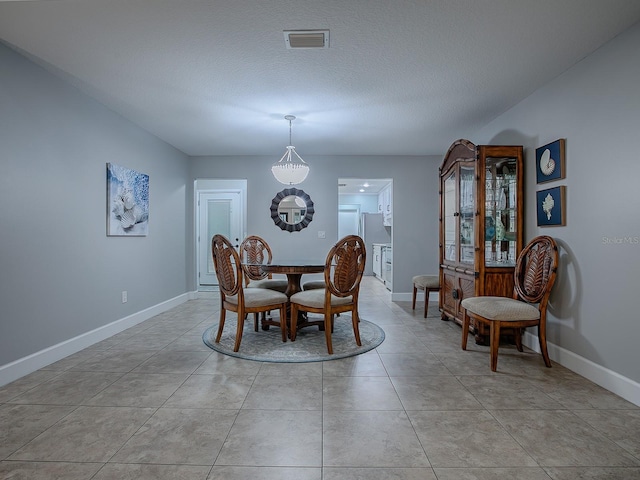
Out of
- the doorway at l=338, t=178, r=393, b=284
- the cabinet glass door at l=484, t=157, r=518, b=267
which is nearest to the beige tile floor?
the cabinet glass door at l=484, t=157, r=518, b=267

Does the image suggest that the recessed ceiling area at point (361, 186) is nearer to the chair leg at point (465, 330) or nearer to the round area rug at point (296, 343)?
the round area rug at point (296, 343)

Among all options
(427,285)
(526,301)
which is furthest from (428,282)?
(526,301)

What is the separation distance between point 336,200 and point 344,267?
8.80 ft

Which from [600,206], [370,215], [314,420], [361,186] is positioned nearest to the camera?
[314,420]

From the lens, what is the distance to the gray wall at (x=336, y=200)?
537 cm

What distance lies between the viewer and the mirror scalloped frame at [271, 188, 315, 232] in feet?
17.6

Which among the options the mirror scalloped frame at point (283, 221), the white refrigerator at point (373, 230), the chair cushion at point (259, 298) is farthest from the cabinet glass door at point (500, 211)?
the white refrigerator at point (373, 230)

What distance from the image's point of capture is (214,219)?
21.4 ft

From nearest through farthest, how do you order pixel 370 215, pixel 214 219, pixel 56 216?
1. pixel 56 216
2. pixel 214 219
3. pixel 370 215

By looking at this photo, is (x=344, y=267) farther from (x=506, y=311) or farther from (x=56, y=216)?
(x=56, y=216)

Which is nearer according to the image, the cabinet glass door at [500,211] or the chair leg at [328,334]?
the chair leg at [328,334]

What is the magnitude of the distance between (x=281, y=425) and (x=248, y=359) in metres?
1.01

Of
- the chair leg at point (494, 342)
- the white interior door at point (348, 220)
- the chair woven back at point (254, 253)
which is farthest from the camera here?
the white interior door at point (348, 220)

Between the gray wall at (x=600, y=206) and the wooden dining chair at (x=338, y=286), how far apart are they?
5.39 ft
